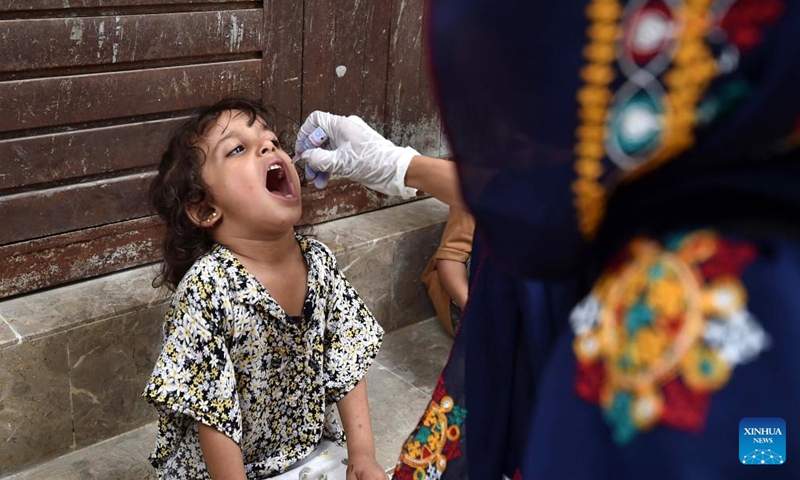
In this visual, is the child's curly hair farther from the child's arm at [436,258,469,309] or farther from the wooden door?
the child's arm at [436,258,469,309]

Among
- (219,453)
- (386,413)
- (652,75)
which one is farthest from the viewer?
(386,413)

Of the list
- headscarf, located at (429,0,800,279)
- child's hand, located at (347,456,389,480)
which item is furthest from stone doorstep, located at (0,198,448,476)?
headscarf, located at (429,0,800,279)

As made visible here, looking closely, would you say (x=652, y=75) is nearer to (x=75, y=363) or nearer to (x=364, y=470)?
(x=364, y=470)

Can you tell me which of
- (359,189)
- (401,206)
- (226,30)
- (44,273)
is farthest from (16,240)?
(401,206)

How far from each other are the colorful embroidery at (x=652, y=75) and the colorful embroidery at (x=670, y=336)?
0.25 ft

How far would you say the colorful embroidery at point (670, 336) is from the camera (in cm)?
68

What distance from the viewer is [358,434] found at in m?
→ 2.20

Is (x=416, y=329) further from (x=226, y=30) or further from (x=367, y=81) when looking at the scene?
(x=226, y=30)

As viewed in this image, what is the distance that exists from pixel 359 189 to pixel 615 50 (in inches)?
118

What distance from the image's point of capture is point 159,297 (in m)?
2.84

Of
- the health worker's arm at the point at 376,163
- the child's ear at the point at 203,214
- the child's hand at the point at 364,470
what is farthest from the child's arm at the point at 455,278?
the child's ear at the point at 203,214

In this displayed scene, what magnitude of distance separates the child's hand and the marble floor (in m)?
0.76

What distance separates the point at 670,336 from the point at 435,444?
0.59 metres
